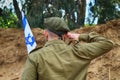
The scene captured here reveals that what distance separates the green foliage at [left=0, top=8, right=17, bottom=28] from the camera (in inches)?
463

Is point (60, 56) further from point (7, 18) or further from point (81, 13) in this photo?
point (7, 18)

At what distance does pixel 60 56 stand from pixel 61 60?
0.04 meters

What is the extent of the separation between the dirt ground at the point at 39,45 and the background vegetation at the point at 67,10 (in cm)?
92

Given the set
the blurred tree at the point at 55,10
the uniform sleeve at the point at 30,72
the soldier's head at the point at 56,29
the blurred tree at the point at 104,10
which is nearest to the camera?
the uniform sleeve at the point at 30,72

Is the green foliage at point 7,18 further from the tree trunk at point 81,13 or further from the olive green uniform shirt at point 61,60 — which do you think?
the olive green uniform shirt at point 61,60

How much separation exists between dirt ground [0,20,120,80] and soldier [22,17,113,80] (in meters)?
4.69

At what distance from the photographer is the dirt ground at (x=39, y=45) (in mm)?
8047

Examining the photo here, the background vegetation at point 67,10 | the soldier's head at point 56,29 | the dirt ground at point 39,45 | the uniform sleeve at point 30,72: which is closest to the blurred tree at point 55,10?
the background vegetation at point 67,10

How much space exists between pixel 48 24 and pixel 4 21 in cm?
940

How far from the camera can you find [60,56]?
325 centimetres

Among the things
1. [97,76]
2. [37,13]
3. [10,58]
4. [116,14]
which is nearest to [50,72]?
[97,76]

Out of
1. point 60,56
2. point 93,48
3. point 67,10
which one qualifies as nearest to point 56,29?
point 60,56

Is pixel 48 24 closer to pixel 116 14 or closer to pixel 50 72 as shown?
pixel 50 72

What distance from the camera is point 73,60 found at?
326 cm
